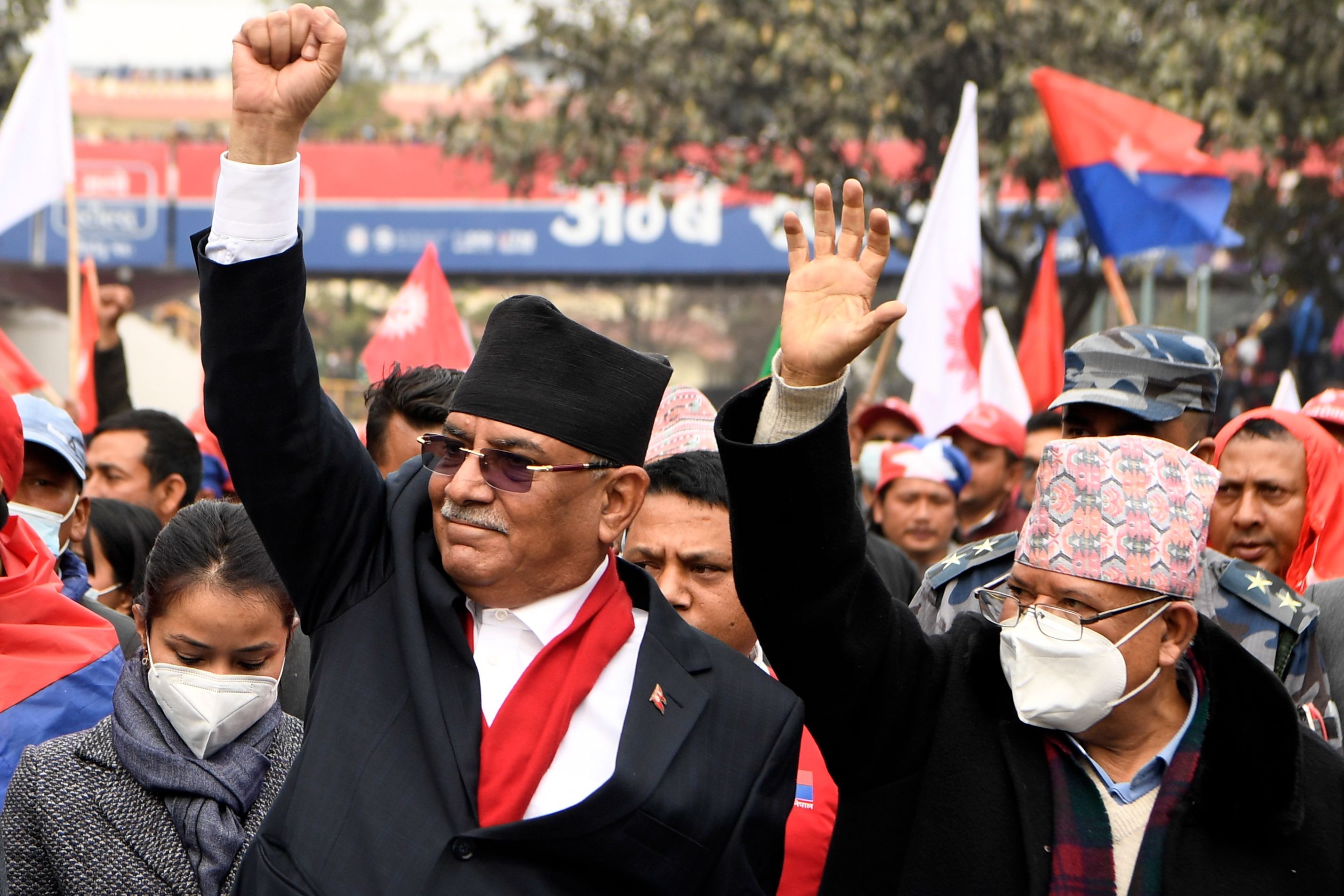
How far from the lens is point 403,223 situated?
24.5 meters

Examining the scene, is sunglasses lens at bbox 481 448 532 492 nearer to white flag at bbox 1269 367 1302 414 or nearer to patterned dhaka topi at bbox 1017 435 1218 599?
patterned dhaka topi at bbox 1017 435 1218 599

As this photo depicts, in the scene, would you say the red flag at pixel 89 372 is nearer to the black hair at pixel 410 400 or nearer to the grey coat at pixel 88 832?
the black hair at pixel 410 400

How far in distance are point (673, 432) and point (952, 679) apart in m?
1.35

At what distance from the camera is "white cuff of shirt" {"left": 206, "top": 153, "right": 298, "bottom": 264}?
2328 mm

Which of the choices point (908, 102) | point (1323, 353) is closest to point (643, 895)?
point (908, 102)

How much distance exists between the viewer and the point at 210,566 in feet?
10.2

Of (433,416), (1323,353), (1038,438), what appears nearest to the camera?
(433,416)

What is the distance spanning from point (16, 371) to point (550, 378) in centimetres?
503

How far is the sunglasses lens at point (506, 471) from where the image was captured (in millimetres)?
2506

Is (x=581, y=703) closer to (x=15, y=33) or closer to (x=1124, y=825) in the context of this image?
(x=1124, y=825)

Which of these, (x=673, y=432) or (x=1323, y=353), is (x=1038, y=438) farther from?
(x=1323, y=353)

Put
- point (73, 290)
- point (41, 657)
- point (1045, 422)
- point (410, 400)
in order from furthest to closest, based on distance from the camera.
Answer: point (73, 290) → point (1045, 422) → point (410, 400) → point (41, 657)

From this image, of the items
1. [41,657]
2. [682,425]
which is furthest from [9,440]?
[682,425]

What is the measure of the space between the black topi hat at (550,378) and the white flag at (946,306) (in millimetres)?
5384
